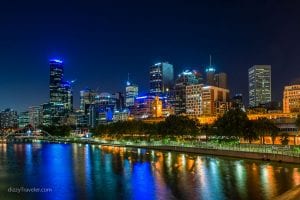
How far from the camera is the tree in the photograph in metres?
98.2

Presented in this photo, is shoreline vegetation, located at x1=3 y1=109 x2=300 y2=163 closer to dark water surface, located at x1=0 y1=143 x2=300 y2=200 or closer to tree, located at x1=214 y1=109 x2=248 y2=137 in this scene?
tree, located at x1=214 y1=109 x2=248 y2=137

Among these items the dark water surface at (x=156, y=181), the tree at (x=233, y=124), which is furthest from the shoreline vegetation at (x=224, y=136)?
the dark water surface at (x=156, y=181)

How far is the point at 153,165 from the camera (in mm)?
76500

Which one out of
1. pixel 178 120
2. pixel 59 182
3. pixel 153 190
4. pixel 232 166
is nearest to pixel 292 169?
pixel 232 166

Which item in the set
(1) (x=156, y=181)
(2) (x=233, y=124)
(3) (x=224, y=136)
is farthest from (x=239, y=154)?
(1) (x=156, y=181)

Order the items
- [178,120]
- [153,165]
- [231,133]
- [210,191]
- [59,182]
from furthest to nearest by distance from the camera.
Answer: [178,120], [231,133], [153,165], [59,182], [210,191]

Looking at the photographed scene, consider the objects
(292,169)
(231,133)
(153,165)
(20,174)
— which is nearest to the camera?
(292,169)

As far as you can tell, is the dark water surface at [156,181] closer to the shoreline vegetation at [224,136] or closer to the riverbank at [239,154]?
the riverbank at [239,154]

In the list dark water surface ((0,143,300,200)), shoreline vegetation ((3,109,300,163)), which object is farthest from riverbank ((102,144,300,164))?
dark water surface ((0,143,300,200))

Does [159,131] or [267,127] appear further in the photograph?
[159,131]

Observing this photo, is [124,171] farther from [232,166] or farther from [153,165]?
[232,166]

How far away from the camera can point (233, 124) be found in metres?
99.9

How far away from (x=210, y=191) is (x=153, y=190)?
6.18 metres

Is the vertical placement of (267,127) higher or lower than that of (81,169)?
higher
